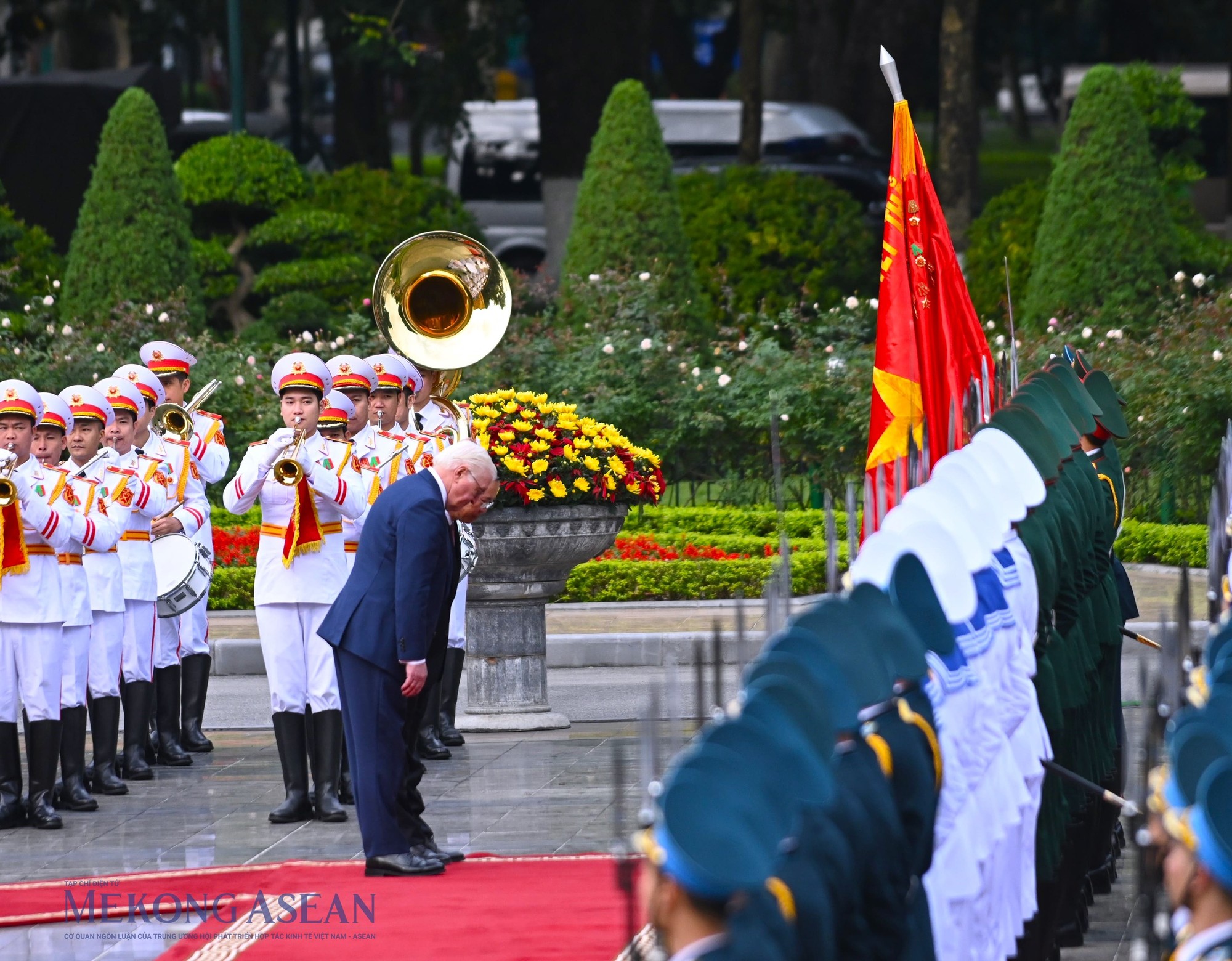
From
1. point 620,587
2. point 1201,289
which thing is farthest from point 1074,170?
point 620,587

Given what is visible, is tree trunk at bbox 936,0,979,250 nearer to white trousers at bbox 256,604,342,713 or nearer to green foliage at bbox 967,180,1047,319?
green foliage at bbox 967,180,1047,319

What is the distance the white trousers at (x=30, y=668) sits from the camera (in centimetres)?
828

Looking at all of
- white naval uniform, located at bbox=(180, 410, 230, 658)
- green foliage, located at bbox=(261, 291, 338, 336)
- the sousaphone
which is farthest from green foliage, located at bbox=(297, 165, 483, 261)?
white naval uniform, located at bbox=(180, 410, 230, 658)

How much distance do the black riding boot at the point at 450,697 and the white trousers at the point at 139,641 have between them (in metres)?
1.33

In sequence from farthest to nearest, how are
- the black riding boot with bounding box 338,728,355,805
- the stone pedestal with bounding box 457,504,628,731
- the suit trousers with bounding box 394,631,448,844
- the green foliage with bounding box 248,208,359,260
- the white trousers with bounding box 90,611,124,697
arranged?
the green foliage with bounding box 248,208,359,260
the stone pedestal with bounding box 457,504,628,731
the white trousers with bounding box 90,611,124,697
the black riding boot with bounding box 338,728,355,805
the suit trousers with bounding box 394,631,448,844

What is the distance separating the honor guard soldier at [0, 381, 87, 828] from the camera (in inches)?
323

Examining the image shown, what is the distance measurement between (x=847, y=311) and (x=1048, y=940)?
36.5 feet

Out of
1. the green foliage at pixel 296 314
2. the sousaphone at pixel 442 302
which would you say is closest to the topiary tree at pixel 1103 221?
the green foliage at pixel 296 314

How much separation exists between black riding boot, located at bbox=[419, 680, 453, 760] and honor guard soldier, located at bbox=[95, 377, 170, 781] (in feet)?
3.89

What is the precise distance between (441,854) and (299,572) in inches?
60.2

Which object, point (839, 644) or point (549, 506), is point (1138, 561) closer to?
point (549, 506)

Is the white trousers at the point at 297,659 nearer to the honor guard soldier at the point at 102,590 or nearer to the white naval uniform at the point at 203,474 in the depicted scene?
the honor guard soldier at the point at 102,590

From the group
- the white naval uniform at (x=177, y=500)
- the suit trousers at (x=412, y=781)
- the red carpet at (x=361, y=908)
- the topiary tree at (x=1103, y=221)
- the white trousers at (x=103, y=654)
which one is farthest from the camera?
the topiary tree at (x=1103, y=221)

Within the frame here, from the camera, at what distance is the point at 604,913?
6707 mm
